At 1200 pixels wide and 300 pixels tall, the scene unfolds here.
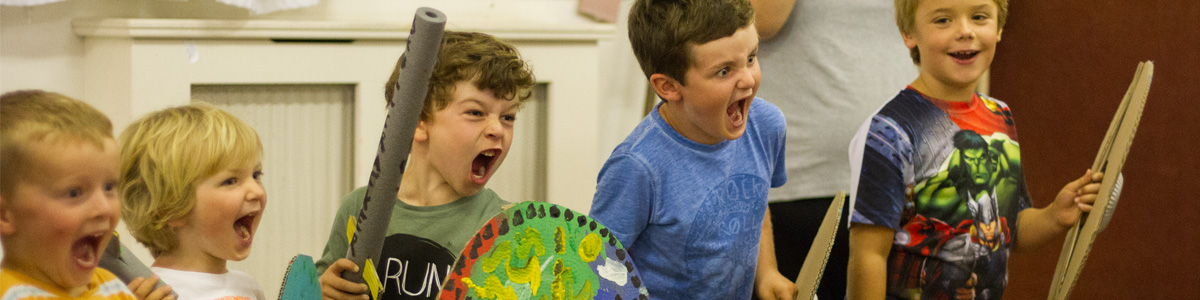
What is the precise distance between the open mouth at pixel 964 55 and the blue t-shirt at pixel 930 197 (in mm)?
67

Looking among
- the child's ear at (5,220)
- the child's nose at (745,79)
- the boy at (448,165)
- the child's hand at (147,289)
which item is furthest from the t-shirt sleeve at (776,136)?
the child's ear at (5,220)

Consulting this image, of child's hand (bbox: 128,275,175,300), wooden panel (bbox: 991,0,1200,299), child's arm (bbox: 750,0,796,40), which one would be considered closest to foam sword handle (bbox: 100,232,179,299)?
child's hand (bbox: 128,275,175,300)

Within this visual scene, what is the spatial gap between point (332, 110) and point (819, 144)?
0.93 meters

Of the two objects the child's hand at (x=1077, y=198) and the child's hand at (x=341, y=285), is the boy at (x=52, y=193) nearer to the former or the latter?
the child's hand at (x=341, y=285)

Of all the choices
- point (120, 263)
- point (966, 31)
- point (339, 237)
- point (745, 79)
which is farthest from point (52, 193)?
point (966, 31)

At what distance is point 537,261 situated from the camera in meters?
Answer: 0.80

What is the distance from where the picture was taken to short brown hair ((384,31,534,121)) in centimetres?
111

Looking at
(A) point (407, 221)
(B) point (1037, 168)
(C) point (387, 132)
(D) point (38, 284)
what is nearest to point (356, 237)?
(C) point (387, 132)

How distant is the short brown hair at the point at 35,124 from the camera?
54 centimetres

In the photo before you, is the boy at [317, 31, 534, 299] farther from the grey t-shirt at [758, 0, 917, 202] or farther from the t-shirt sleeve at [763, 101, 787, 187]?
the grey t-shirt at [758, 0, 917, 202]

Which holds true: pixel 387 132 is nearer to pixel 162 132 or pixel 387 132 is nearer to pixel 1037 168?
pixel 162 132

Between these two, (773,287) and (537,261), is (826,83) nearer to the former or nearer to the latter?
(773,287)

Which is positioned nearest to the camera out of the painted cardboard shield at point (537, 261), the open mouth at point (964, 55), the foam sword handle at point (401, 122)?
the foam sword handle at point (401, 122)

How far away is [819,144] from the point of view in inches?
58.1
